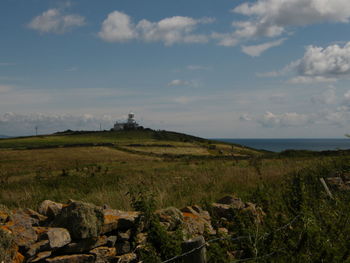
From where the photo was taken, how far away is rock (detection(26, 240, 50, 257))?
509 cm

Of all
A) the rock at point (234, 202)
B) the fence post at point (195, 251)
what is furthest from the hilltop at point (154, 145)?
the fence post at point (195, 251)

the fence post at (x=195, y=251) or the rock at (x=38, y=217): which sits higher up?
the fence post at (x=195, y=251)

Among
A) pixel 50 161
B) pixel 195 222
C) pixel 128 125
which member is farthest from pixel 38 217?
pixel 128 125

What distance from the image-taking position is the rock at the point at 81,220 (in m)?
5.54

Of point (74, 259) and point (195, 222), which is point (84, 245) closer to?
point (74, 259)

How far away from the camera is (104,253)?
18.5ft

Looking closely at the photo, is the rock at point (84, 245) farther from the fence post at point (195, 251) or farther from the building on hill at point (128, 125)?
the building on hill at point (128, 125)

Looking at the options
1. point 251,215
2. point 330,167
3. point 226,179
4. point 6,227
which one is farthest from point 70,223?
point 330,167

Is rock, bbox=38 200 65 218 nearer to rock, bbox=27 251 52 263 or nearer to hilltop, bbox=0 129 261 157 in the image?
rock, bbox=27 251 52 263

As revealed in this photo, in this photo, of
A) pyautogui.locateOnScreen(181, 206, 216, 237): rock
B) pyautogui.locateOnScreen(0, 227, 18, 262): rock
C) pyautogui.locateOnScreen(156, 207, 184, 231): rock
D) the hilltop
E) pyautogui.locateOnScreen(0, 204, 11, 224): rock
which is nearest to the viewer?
pyautogui.locateOnScreen(0, 227, 18, 262): rock

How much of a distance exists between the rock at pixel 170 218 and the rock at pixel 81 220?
1.23 m

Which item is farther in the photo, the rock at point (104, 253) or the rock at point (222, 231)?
the rock at point (222, 231)

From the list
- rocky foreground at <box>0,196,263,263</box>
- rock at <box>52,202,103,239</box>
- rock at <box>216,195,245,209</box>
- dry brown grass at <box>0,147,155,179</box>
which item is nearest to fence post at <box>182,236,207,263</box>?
rocky foreground at <box>0,196,263,263</box>

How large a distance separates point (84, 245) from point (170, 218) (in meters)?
1.70
